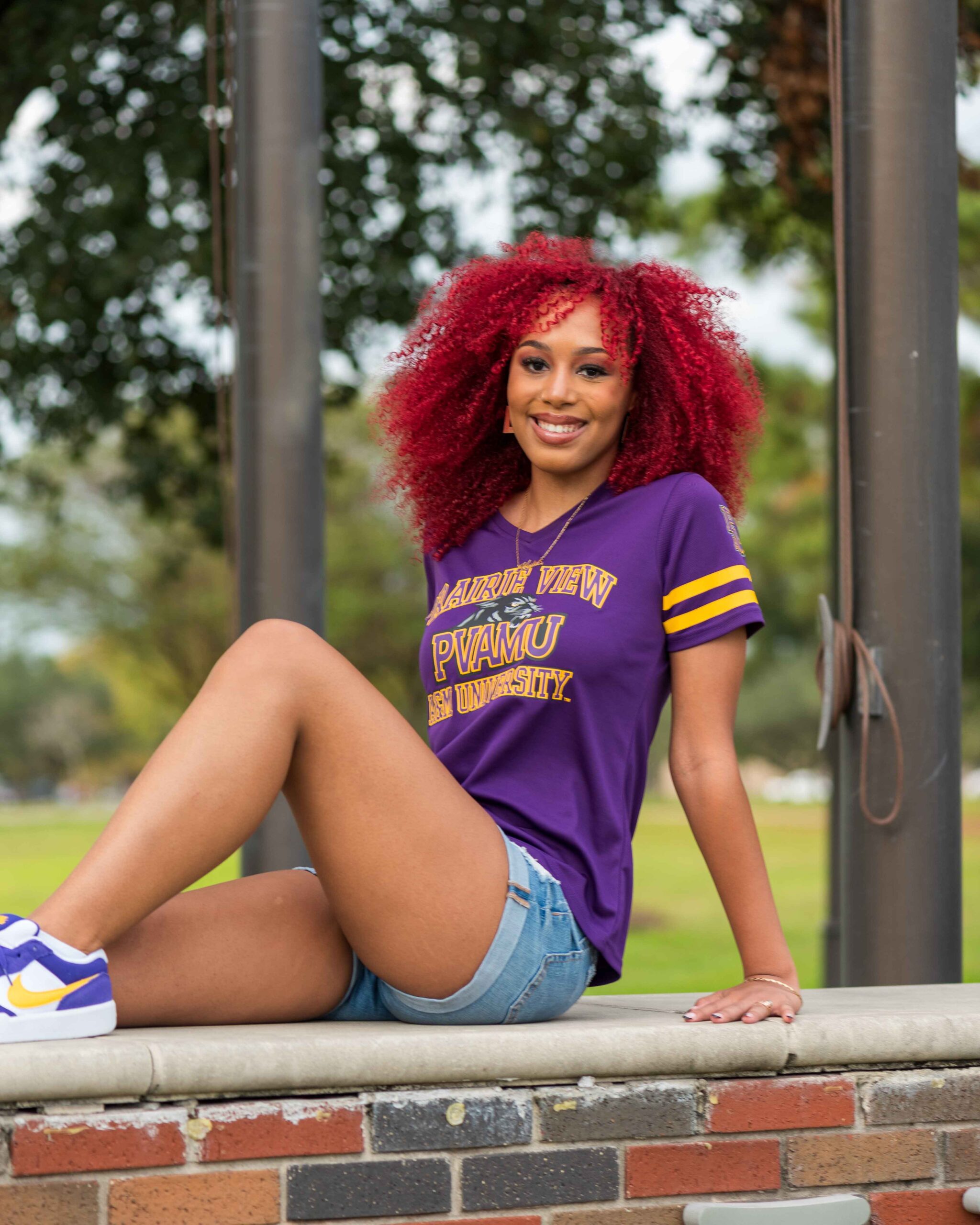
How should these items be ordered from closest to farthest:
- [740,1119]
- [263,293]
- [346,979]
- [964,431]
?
[740,1119]
[346,979]
[263,293]
[964,431]

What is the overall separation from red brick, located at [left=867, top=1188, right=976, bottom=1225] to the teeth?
54.3 inches

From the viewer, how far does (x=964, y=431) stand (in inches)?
843

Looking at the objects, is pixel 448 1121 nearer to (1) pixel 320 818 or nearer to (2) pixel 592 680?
(1) pixel 320 818

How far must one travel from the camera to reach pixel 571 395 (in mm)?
2922

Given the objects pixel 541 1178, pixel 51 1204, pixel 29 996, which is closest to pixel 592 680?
pixel 541 1178

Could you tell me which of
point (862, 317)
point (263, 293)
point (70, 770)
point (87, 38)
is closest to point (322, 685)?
point (862, 317)

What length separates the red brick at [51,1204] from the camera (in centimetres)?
199

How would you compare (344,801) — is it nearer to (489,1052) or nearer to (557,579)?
(489,1052)

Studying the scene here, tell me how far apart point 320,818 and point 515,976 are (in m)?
0.40

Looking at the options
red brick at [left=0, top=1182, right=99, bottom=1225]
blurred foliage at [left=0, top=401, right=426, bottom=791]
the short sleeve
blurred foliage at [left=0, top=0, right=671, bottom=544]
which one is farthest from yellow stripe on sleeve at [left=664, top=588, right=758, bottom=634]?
blurred foliage at [left=0, top=401, right=426, bottom=791]

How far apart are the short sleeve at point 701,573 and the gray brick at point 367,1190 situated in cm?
95

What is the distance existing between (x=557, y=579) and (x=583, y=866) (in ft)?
1.61

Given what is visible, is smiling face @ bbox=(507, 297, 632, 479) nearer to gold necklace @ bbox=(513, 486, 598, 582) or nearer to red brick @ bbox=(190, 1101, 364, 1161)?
gold necklace @ bbox=(513, 486, 598, 582)

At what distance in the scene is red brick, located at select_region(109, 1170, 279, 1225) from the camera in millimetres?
2049
